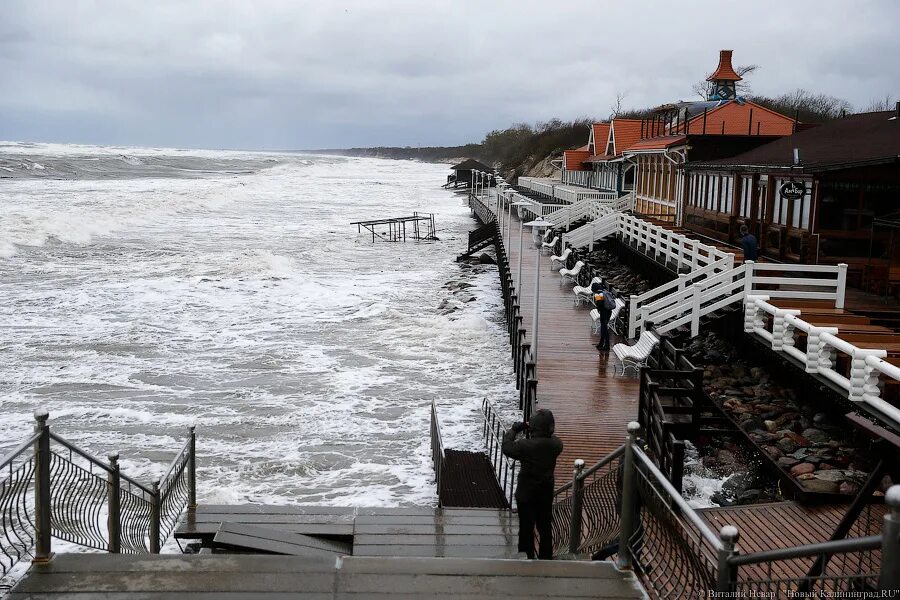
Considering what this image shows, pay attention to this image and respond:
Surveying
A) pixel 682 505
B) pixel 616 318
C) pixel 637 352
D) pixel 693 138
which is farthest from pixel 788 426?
pixel 693 138

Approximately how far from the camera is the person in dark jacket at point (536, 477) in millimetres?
6102

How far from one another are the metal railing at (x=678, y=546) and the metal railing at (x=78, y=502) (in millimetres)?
3283

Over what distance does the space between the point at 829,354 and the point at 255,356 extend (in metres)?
11.4

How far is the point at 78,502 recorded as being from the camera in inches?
232

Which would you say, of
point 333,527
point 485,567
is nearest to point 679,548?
point 485,567

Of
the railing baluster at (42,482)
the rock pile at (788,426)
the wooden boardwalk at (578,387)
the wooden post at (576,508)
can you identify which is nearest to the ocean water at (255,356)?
the wooden boardwalk at (578,387)

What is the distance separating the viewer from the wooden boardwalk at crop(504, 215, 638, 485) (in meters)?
10.3

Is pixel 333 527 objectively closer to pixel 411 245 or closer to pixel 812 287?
pixel 812 287

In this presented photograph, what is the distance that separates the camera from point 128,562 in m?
4.52

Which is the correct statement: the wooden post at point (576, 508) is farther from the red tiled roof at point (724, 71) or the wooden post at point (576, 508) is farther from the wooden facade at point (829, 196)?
the red tiled roof at point (724, 71)

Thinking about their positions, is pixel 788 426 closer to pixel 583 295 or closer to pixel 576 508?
pixel 576 508

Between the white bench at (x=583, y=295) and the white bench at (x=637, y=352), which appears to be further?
the white bench at (x=583, y=295)

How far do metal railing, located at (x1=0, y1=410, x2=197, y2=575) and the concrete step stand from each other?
1.23ft

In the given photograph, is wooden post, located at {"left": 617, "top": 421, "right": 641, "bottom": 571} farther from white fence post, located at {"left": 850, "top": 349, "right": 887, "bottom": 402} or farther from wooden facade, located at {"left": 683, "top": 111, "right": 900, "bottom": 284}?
wooden facade, located at {"left": 683, "top": 111, "right": 900, "bottom": 284}
